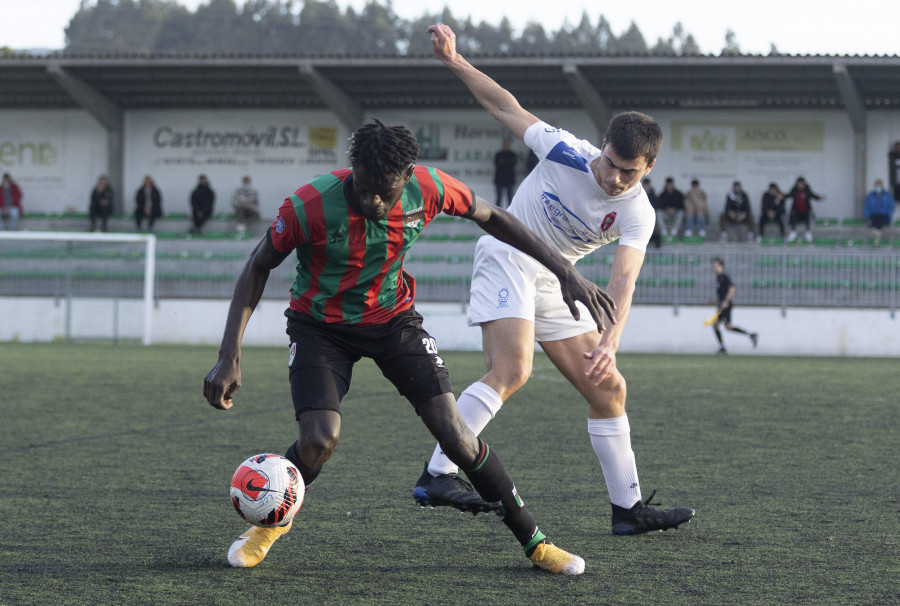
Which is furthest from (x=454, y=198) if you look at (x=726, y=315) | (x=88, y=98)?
(x=88, y=98)

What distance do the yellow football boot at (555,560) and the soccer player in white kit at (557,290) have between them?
0.52 metres

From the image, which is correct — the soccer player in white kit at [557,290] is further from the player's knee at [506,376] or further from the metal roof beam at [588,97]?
the metal roof beam at [588,97]

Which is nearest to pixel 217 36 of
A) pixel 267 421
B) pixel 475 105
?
pixel 475 105

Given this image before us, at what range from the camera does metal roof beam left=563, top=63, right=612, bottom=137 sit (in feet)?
74.7

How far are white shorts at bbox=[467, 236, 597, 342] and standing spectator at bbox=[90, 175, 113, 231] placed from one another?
21.7 metres

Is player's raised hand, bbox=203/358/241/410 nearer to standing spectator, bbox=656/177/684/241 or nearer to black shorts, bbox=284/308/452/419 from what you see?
black shorts, bbox=284/308/452/419

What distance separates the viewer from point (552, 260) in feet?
11.9

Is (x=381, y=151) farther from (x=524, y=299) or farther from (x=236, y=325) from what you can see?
(x=524, y=299)

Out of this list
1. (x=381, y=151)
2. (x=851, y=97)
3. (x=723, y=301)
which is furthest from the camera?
(x=851, y=97)

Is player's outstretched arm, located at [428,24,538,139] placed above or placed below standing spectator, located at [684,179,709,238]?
below

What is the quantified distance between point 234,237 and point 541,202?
19.7 m

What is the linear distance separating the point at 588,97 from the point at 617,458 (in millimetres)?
19853

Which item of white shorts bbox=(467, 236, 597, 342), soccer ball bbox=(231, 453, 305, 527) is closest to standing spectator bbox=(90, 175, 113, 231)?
white shorts bbox=(467, 236, 597, 342)

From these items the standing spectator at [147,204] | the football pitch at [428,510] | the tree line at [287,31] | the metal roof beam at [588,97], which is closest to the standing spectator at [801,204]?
the metal roof beam at [588,97]
